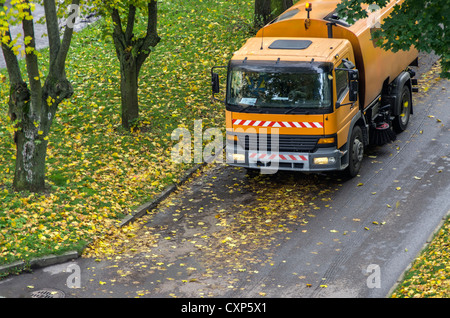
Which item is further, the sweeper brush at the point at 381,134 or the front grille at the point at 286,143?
the sweeper brush at the point at 381,134

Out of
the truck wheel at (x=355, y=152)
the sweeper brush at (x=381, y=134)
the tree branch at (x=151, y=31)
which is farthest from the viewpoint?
the tree branch at (x=151, y=31)

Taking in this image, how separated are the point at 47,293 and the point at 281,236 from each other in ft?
13.4

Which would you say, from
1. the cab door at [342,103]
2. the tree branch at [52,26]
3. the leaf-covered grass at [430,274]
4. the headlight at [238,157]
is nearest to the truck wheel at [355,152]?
the cab door at [342,103]

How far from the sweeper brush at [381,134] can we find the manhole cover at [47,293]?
8150mm

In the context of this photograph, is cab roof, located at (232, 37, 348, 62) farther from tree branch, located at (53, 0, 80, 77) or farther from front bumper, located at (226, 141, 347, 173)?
tree branch, located at (53, 0, 80, 77)

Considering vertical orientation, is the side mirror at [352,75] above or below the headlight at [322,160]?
above

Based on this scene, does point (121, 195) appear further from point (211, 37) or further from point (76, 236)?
point (211, 37)

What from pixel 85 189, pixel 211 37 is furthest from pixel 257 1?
pixel 85 189

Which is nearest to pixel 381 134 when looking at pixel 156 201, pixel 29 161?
pixel 156 201

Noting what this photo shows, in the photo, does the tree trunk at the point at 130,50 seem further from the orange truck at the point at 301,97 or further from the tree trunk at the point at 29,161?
the tree trunk at the point at 29,161

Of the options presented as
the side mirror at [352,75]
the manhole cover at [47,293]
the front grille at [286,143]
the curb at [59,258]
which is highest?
the side mirror at [352,75]

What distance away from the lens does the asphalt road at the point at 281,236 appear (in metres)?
10.1

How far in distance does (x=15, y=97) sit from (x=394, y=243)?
23.7ft

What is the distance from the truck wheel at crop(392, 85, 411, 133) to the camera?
1576cm
